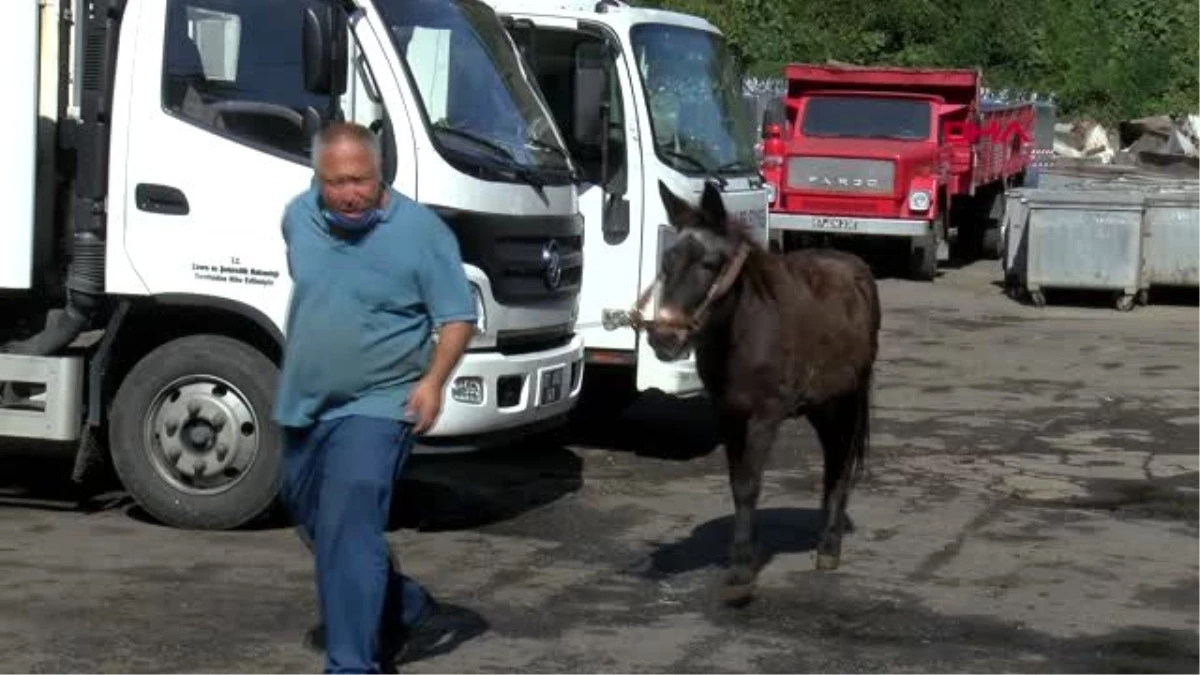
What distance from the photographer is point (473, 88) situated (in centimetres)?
1038

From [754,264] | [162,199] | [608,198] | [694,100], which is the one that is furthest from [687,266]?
[694,100]

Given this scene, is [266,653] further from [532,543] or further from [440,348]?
[532,543]

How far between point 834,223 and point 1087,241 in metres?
3.52

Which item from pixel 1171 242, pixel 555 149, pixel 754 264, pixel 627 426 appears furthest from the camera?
pixel 1171 242

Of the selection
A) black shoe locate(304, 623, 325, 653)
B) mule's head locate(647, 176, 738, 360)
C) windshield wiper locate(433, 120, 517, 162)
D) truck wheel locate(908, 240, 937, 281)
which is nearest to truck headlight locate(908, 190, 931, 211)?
truck wheel locate(908, 240, 937, 281)

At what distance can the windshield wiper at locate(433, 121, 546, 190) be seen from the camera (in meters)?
10.1

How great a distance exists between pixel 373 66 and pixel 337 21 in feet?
0.95

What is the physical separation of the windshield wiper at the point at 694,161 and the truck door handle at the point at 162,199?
11.1ft

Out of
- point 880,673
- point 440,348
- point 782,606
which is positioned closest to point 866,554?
point 782,606

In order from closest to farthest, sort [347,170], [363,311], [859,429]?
[347,170] < [363,311] < [859,429]

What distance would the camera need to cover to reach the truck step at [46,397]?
32.5 feet

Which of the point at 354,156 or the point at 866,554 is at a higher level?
the point at 354,156

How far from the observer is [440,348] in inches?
261

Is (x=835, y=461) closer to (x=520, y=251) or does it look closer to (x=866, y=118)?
(x=520, y=251)
